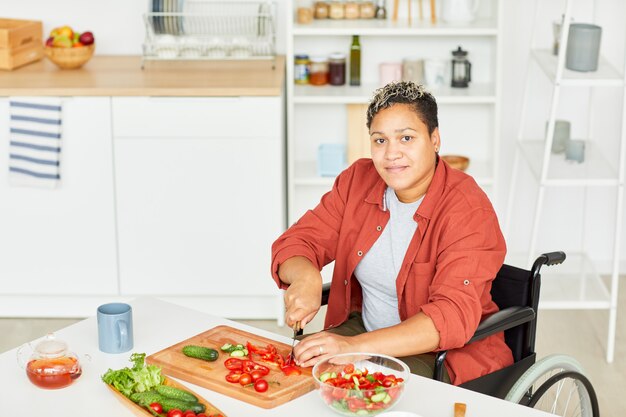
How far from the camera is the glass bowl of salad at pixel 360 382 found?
175 cm

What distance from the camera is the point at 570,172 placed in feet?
11.9

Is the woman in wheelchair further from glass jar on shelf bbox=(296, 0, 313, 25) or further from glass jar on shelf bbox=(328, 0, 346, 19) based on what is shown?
glass jar on shelf bbox=(328, 0, 346, 19)

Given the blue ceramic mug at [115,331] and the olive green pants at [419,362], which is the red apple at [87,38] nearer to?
the olive green pants at [419,362]

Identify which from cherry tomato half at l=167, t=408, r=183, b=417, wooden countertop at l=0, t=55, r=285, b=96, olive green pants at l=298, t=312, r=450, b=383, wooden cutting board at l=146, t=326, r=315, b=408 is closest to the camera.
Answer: cherry tomato half at l=167, t=408, r=183, b=417

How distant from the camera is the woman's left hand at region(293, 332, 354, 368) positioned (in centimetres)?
195

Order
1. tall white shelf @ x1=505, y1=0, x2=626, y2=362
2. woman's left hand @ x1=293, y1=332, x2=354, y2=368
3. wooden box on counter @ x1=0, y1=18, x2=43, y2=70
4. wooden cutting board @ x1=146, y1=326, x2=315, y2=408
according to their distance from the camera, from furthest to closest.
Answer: wooden box on counter @ x1=0, y1=18, x2=43, y2=70, tall white shelf @ x1=505, y1=0, x2=626, y2=362, woman's left hand @ x1=293, y1=332, x2=354, y2=368, wooden cutting board @ x1=146, y1=326, x2=315, y2=408

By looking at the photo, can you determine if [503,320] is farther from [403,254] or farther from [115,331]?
[115,331]

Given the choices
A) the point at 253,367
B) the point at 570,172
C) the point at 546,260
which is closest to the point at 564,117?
the point at 570,172

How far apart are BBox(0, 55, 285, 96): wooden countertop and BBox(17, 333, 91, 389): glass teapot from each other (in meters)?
1.79

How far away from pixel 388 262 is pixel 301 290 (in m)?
0.24

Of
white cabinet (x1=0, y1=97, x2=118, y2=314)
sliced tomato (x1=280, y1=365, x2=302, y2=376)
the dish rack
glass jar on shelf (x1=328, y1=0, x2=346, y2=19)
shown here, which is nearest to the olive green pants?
sliced tomato (x1=280, y1=365, x2=302, y2=376)

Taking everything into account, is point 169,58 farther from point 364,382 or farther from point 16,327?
point 364,382

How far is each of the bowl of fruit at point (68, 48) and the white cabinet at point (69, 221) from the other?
35 cm

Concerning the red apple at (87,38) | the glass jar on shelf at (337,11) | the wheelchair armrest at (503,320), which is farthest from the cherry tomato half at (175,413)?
the glass jar on shelf at (337,11)
